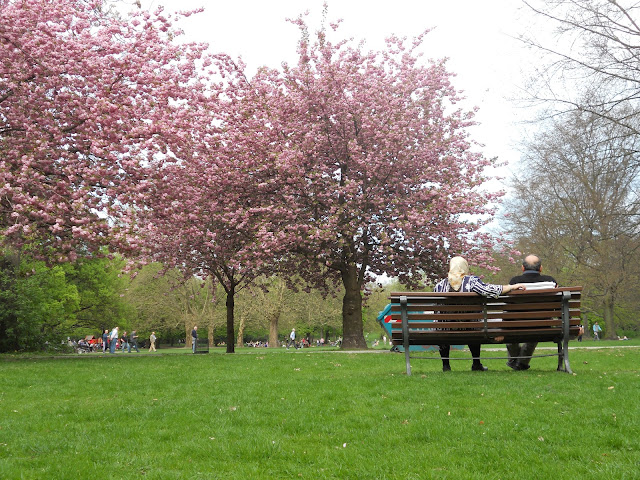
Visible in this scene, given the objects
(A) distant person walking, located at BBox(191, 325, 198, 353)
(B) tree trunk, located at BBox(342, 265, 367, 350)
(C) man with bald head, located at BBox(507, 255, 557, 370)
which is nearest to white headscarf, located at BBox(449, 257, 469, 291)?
(C) man with bald head, located at BBox(507, 255, 557, 370)

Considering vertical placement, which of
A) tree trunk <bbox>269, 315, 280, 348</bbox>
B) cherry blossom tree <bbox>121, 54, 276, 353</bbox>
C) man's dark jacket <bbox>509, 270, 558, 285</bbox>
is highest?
cherry blossom tree <bbox>121, 54, 276, 353</bbox>

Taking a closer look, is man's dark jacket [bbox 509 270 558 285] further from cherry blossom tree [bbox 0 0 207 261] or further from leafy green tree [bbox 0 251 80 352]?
leafy green tree [bbox 0 251 80 352]

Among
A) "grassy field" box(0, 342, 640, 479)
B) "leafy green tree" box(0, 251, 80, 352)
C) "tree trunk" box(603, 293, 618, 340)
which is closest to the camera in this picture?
"grassy field" box(0, 342, 640, 479)

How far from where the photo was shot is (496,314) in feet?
24.4

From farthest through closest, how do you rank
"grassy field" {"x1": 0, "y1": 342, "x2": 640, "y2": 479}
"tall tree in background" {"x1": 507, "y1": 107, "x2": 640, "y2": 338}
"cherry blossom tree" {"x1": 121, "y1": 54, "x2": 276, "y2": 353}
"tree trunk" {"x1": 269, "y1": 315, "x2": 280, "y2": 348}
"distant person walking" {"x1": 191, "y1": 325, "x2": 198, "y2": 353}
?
"tree trunk" {"x1": 269, "y1": 315, "x2": 280, "y2": 348} < "tall tree in background" {"x1": 507, "y1": 107, "x2": 640, "y2": 338} < "distant person walking" {"x1": 191, "y1": 325, "x2": 198, "y2": 353} < "cherry blossom tree" {"x1": 121, "y1": 54, "x2": 276, "y2": 353} < "grassy field" {"x1": 0, "y1": 342, "x2": 640, "y2": 479}

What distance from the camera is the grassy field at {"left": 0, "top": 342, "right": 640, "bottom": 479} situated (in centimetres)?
363

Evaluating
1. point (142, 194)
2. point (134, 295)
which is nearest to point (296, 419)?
point (142, 194)

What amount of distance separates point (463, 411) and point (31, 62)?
14.6m

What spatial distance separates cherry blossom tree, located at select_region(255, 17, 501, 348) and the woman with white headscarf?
30.9ft

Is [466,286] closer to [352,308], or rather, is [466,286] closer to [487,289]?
Result: [487,289]

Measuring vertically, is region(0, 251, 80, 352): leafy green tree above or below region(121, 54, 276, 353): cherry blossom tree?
below

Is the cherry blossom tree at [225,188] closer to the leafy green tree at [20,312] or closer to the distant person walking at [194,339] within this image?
the leafy green tree at [20,312]

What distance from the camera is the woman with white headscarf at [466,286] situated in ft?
23.9

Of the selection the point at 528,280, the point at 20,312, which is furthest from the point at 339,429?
the point at 20,312
